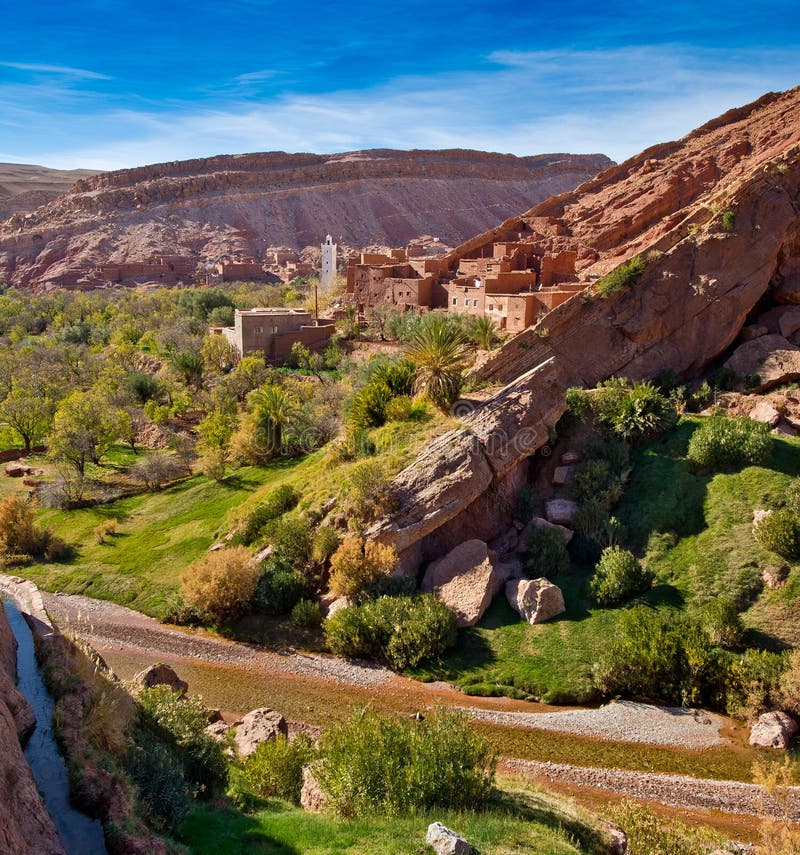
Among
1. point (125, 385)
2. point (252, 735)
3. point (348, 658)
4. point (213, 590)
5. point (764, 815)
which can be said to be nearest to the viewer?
point (764, 815)

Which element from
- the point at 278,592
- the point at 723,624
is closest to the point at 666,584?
the point at 723,624

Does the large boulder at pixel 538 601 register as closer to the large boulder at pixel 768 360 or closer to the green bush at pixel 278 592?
the green bush at pixel 278 592

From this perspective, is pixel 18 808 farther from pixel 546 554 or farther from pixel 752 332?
pixel 752 332

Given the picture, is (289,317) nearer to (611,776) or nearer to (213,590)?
(213,590)

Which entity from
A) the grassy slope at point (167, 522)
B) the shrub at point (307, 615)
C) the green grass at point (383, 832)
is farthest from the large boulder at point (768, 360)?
the green grass at point (383, 832)

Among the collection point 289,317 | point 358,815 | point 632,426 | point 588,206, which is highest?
point 588,206

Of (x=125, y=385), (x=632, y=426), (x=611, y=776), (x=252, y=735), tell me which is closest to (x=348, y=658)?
(x=252, y=735)

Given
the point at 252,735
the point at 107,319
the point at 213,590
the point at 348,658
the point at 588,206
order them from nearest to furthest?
the point at 252,735
the point at 348,658
the point at 213,590
the point at 588,206
the point at 107,319
